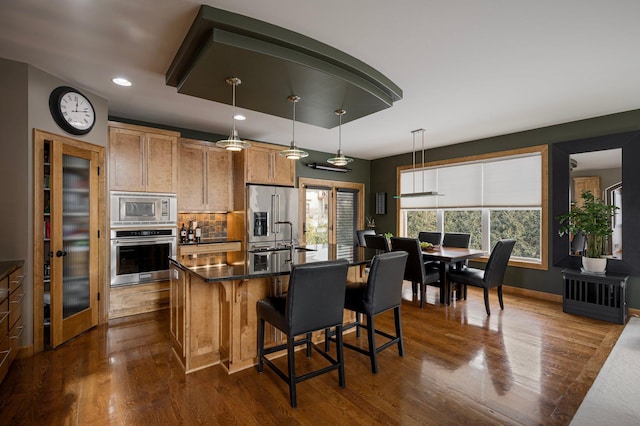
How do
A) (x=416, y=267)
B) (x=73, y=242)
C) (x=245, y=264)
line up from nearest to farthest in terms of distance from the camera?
(x=245, y=264), (x=73, y=242), (x=416, y=267)

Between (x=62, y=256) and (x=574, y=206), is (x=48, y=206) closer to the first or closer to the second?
(x=62, y=256)

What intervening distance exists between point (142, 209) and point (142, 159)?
667mm

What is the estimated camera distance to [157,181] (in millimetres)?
4254

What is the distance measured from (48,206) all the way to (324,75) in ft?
10.1

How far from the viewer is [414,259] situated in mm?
4293

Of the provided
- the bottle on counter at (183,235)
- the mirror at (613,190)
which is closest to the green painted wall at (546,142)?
the mirror at (613,190)

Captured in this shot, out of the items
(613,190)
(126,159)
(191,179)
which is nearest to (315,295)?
(126,159)

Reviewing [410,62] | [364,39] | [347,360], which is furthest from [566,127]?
[347,360]

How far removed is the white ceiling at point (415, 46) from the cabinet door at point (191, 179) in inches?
31.7

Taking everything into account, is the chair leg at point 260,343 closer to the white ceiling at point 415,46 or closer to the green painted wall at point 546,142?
the white ceiling at point 415,46

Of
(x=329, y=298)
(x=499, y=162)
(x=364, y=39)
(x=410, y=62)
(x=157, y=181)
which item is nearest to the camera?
(x=329, y=298)

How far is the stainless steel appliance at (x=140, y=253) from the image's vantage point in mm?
3932

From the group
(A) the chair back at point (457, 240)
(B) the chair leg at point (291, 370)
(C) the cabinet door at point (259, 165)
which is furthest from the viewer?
(A) the chair back at point (457, 240)

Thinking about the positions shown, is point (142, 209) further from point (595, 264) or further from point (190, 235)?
point (595, 264)
